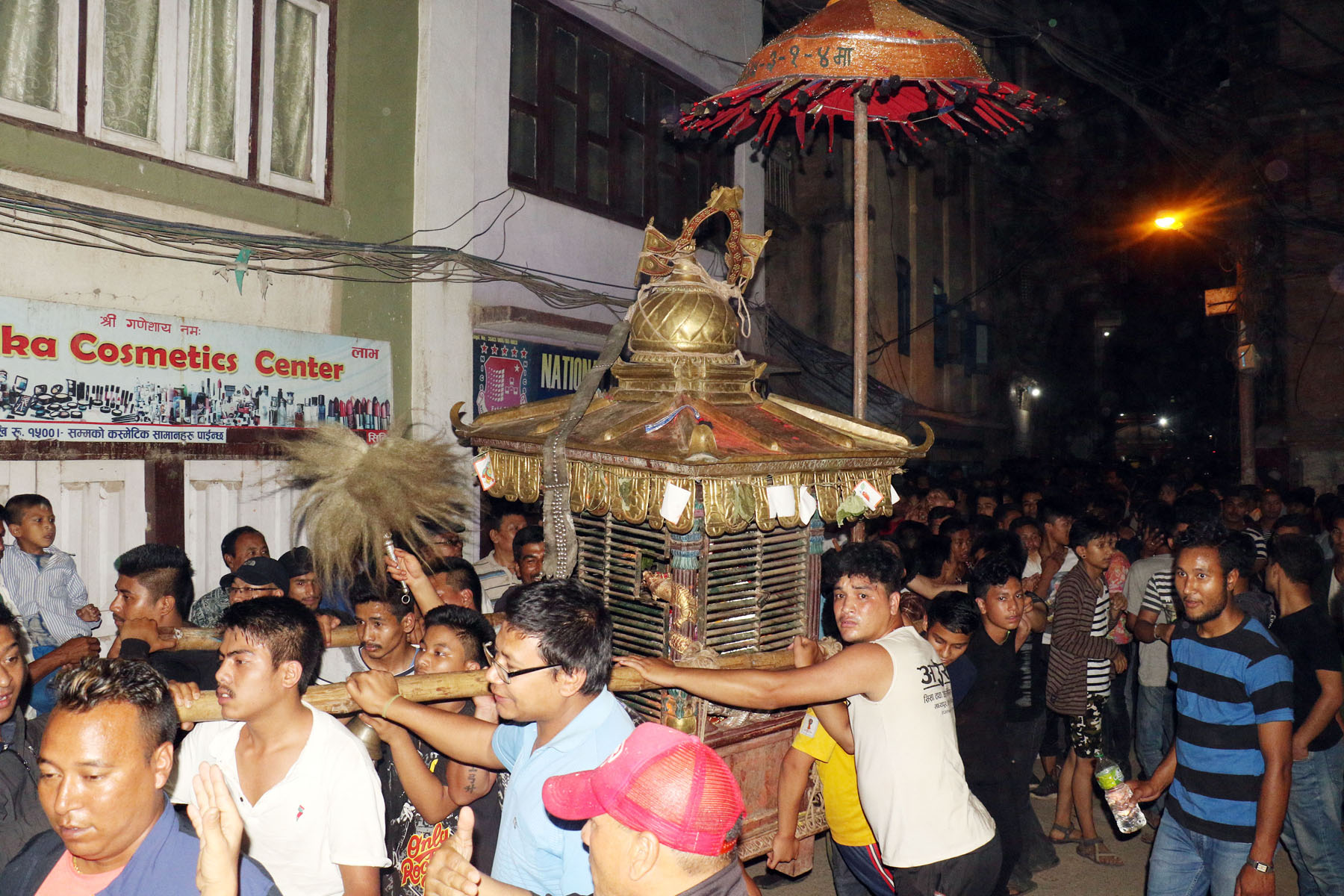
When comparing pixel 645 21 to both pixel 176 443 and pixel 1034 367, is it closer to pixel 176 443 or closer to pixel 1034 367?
pixel 176 443

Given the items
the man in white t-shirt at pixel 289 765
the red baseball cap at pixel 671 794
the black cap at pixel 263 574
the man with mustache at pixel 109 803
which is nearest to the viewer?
the red baseball cap at pixel 671 794

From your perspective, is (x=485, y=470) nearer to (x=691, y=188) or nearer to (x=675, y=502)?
(x=675, y=502)

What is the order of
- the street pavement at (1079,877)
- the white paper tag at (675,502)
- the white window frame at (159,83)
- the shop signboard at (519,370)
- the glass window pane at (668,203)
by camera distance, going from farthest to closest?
the glass window pane at (668,203) → the shop signboard at (519,370) → the white window frame at (159,83) → the street pavement at (1079,877) → the white paper tag at (675,502)

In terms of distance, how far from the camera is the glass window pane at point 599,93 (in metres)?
10.7

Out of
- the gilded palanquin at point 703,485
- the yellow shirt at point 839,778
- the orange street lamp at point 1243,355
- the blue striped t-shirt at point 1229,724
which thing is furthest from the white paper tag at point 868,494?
the orange street lamp at point 1243,355

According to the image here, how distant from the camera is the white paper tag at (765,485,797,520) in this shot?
389 centimetres

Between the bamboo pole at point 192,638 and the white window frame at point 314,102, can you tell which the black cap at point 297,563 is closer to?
the bamboo pole at point 192,638

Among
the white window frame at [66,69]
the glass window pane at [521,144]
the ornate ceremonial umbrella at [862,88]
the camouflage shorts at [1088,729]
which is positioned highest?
the glass window pane at [521,144]

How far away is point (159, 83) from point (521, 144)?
3.60 meters

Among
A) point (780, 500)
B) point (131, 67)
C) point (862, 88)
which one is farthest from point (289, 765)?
point (131, 67)

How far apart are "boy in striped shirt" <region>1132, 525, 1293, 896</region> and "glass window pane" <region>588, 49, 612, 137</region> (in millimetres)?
8101

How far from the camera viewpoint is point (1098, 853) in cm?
623

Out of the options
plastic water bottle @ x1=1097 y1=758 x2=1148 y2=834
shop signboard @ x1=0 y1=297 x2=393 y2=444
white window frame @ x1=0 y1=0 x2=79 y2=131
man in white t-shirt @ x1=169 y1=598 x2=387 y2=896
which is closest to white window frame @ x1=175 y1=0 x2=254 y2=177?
white window frame @ x1=0 y1=0 x2=79 y2=131

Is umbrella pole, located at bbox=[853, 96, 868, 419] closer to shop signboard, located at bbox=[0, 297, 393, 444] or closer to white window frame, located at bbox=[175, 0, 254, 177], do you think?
shop signboard, located at bbox=[0, 297, 393, 444]
